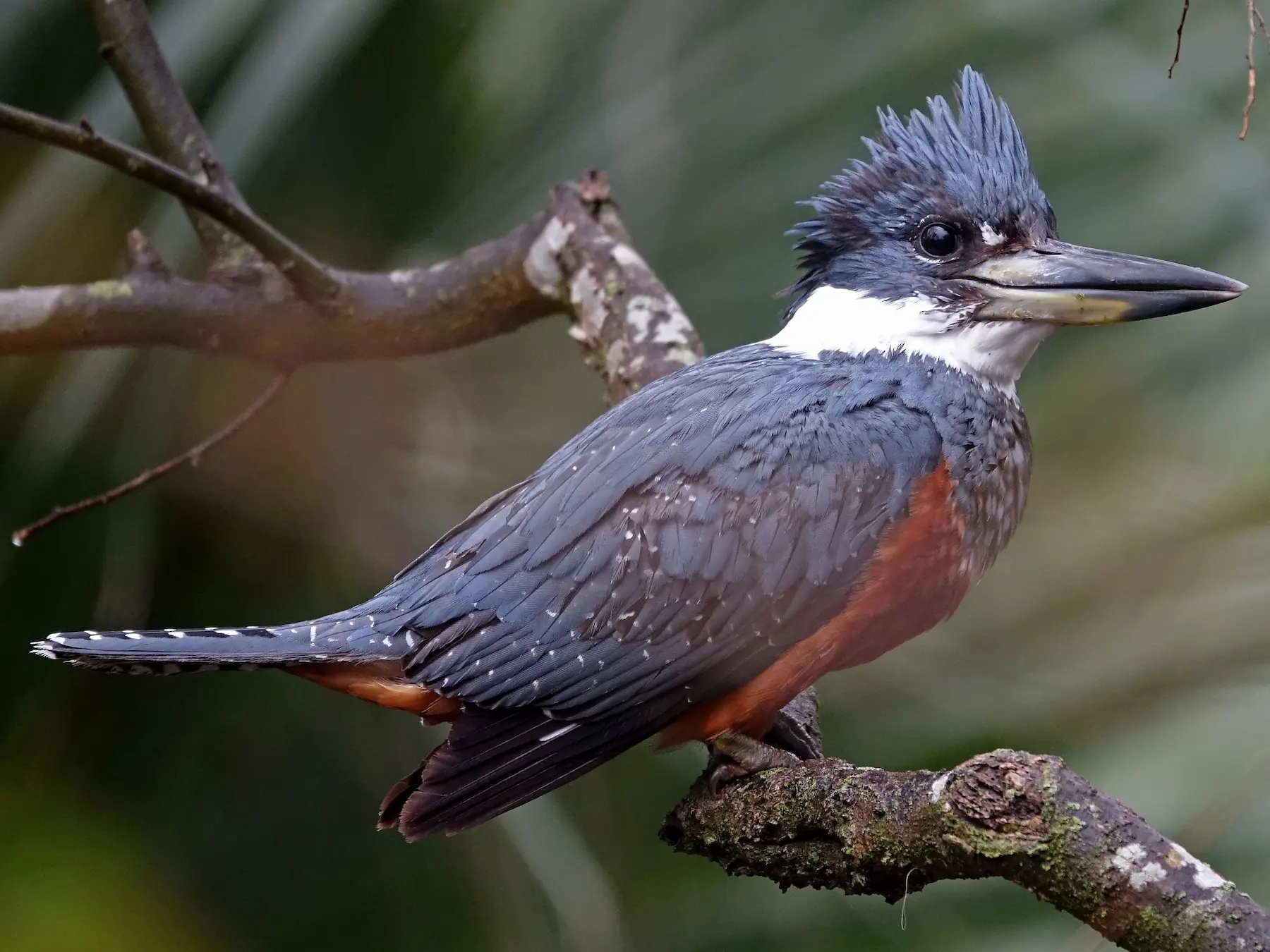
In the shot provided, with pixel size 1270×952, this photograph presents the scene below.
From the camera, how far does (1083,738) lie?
184cm

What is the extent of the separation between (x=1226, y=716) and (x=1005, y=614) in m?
0.54

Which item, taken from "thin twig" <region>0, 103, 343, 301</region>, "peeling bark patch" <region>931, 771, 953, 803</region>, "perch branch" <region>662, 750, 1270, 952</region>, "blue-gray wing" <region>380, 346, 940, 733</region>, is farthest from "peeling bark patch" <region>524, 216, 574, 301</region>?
"peeling bark patch" <region>931, 771, 953, 803</region>

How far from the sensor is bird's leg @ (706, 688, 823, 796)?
1.63m

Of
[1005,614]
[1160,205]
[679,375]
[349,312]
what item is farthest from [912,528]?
[349,312]

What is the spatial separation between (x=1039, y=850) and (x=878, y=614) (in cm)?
58

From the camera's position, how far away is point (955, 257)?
1.91 metres

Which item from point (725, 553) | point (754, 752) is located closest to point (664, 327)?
point (725, 553)

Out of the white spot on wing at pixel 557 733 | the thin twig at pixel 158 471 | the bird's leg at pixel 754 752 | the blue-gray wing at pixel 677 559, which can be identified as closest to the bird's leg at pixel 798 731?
the bird's leg at pixel 754 752

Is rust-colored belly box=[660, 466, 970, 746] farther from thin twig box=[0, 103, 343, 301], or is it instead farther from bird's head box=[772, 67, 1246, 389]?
thin twig box=[0, 103, 343, 301]

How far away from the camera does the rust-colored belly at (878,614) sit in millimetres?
1652

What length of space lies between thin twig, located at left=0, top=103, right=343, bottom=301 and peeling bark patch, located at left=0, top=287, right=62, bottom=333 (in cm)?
25

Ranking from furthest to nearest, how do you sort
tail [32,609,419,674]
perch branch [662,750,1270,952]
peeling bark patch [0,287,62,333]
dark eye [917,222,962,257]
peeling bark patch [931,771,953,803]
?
peeling bark patch [0,287,62,333]
dark eye [917,222,962,257]
tail [32,609,419,674]
peeling bark patch [931,771,953,803]
perch branch [662,750,1270,952]

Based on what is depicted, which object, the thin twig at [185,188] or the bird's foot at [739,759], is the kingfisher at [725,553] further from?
the thin twig at [185,188]

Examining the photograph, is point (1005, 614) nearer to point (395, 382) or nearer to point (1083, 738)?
point (1083, 738)
